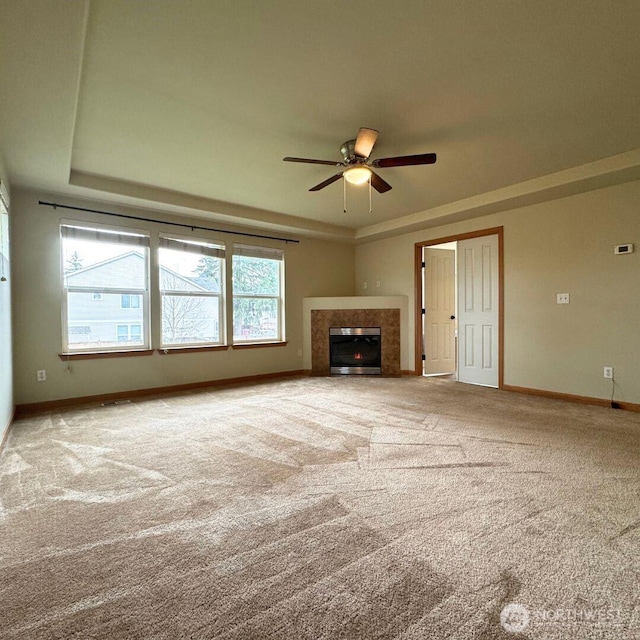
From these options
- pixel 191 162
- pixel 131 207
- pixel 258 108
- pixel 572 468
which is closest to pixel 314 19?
pixel 258 108

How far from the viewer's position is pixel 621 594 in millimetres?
1292

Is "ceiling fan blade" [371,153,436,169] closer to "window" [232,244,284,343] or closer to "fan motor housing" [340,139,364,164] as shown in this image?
"fan motor housing" [340,139,364,164]

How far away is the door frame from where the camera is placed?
4891 millimetres

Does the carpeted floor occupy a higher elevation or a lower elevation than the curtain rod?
lower

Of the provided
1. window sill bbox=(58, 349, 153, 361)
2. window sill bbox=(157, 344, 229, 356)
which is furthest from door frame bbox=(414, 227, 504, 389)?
window sill bbox=(58, 349, 153, 361)

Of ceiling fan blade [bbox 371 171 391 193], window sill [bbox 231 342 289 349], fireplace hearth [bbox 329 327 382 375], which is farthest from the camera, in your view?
fireplace hearth [bbox 329 327 382 375]

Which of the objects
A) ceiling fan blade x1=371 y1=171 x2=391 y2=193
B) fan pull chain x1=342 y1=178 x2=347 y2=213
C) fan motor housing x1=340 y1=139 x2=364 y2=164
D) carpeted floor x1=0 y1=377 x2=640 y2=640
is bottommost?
carpeted floor x1=0 y1=377 x2=640 y2=640

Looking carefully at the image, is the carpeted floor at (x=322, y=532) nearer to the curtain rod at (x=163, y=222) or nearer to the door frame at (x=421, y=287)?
the door frame at (x=421, y=287)

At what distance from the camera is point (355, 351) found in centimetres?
625

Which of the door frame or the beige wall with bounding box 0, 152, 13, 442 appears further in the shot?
the door frame

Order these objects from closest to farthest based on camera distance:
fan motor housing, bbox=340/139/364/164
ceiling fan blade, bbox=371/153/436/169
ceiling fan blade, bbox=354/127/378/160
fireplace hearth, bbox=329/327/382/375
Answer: ceiling fan blade, bbox=354/127/378/160 → ceiling fan blade, bbox=371/153/436/169 → fan motor housing, bbox=340/139/364/164 → fireplace hearth, bbox=329/327/382/375

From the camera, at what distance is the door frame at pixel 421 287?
4891mm

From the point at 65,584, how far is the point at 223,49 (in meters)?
2.67

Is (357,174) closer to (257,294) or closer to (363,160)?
(363,160)
